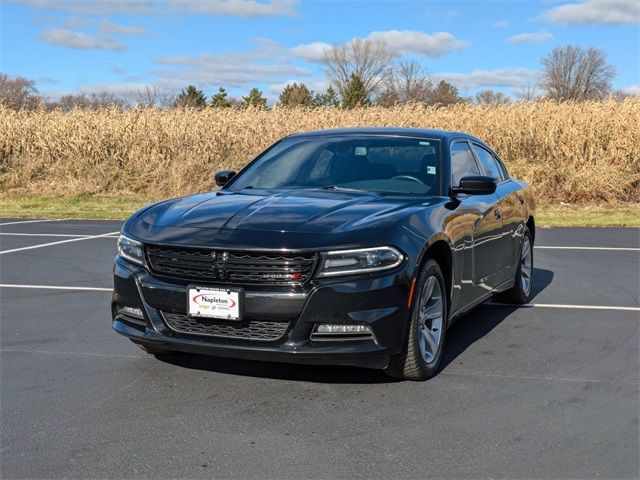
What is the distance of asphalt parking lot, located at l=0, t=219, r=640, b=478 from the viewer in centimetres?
373

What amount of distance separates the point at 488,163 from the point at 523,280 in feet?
4.11

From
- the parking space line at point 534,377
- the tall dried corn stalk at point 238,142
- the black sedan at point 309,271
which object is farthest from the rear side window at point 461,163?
the tall dried corn stalk at point 238,142

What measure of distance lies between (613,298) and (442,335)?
337 centimetres

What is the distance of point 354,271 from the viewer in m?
4.57

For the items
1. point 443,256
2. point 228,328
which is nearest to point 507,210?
point 443,256

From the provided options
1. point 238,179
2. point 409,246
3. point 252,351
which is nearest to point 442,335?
point 409,246

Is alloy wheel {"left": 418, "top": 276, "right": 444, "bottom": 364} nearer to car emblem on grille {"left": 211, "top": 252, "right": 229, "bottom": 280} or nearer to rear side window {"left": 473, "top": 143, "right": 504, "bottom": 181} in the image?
car emblem on grille {"left": 211, "top": 252, "right": 229, "bottom": 280}

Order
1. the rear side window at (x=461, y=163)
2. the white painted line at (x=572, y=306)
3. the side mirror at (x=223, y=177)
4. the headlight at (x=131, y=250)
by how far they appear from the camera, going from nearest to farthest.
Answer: the headlight at (x=131, y=250) < the rear side window at (x=461, y=163) < the side mirror at (x=223, y=177) < the white painted line at (x=572, y=306)

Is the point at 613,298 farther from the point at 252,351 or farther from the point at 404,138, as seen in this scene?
the point at 252,351

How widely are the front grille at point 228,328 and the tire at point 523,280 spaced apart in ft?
12.0

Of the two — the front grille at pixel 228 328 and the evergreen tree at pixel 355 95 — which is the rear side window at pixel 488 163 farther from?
the evergreen tree at pixel 355 95

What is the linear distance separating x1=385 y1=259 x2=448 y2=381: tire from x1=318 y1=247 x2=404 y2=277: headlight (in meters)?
0.31

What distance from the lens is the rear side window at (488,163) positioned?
283 inches

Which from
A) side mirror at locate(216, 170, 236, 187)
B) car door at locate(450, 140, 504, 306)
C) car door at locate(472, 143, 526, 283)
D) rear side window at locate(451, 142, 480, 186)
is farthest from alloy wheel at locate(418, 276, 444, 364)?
side mirror at locate(216, 170, 236, 187)
